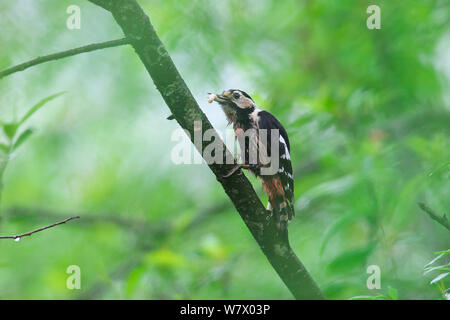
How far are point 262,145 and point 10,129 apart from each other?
101 centimetres

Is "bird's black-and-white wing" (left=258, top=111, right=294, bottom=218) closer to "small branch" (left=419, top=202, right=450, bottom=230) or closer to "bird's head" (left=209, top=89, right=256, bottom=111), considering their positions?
"bird's head" (left=209, top=89, right=256, bottom=111)

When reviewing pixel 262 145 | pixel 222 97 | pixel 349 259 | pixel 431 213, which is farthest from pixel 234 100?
pixel 431 213

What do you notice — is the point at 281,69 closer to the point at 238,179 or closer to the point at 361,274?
the point at 361,274

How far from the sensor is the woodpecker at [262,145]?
202 cm

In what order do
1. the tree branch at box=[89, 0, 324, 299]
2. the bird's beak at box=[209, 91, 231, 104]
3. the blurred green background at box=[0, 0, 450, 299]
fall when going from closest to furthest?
1. the tree branch at box=[89, 0, 324, 299]
2. the bird's beak at box=[209, 91, 231, 104]
3. the blurred green background at box=[0, 0, 450, 299]

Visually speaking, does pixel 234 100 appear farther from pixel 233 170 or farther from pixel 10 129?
pixel 10 129

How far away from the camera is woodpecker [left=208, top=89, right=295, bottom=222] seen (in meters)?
2.02

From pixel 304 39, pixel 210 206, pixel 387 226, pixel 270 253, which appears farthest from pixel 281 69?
pixel 270 253

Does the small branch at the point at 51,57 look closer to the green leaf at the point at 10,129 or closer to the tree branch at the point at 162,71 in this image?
the tree branch at the point at 162,71

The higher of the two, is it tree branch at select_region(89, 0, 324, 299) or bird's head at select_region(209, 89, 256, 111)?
bird's head at select_region(209, 89, 256, 111)

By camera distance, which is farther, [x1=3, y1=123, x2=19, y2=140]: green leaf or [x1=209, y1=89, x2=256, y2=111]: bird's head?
[x1=209, y1=89, x2=256, y2=111]: bird's head

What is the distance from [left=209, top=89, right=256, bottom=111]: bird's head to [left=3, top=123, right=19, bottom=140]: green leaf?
83 centimetres

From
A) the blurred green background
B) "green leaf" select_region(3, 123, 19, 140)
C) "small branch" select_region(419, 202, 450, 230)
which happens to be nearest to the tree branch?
"small branch" select_region(419, 202, 450, 230)

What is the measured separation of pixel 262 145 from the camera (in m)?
2.08
